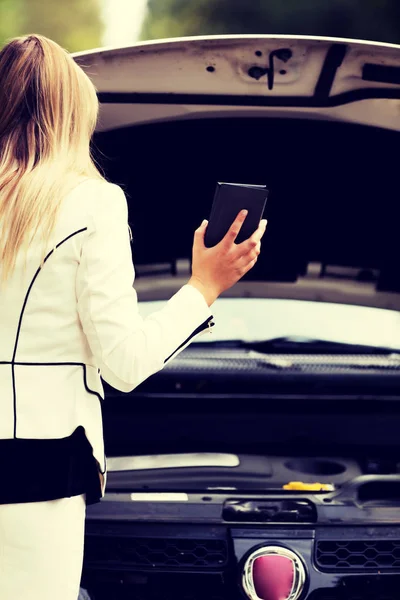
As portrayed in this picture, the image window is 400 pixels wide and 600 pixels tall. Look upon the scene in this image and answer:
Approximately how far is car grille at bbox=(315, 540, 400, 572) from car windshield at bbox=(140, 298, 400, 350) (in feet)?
3.29

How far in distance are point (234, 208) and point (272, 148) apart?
96 cm

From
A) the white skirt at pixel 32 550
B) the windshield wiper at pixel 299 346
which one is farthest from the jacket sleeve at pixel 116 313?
the windshield wiper at pixel 299 346

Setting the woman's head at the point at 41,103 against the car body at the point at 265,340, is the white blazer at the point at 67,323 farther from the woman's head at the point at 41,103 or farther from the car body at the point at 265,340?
the car body at the point at 265,340

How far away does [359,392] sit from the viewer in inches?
99.8

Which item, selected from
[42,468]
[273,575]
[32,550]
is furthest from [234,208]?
[273,575]

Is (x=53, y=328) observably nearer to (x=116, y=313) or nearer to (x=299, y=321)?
(x=116, y=313)

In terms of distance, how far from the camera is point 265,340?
8.96 ft

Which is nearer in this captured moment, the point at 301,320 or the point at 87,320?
the point at 87,320

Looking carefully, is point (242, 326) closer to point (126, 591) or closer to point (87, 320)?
point (126, 591)

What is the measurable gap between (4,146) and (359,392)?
161cm

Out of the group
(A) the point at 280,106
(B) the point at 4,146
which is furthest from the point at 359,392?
(B) the point at 4,146

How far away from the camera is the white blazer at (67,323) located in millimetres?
1204

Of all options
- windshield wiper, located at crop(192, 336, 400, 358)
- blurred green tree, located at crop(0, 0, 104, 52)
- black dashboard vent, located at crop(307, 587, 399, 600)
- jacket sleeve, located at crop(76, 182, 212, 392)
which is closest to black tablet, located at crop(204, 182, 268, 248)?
jacket sleeve, located at crop(76, 182, 212, 392)

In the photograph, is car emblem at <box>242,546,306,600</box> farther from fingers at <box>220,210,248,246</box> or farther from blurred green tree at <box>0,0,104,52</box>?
blurred green tree at <box>0,0,104,52</box>
